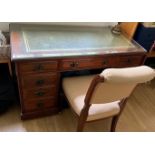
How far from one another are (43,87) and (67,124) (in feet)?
1.48

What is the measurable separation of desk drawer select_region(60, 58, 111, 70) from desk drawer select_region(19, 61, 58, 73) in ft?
0.23

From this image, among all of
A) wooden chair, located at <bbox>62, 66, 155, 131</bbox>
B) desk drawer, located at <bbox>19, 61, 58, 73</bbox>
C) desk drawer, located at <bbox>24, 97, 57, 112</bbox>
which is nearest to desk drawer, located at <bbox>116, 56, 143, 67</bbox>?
wooden chair, located at <bbox>62, 66, 155, 131</bbox>

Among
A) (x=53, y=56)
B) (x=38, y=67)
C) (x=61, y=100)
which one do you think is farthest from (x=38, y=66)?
(x=61, y=100)

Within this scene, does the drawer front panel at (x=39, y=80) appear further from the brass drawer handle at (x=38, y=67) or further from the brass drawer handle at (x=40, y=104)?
the brass drawer handle at (x=40, y=104)

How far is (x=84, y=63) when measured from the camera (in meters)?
1.37

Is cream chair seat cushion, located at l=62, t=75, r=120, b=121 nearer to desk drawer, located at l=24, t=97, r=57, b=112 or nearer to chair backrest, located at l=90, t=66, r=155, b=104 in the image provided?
chair backrest, located at l=90, t=66, r=155, b=104

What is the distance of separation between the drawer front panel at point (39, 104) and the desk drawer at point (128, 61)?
68 cm

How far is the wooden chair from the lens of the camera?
37.5 inches

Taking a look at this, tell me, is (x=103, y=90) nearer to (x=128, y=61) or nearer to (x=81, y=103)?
(x=81, y=103)

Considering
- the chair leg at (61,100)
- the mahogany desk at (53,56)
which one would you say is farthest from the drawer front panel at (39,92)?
the chair leg at (61,100)
